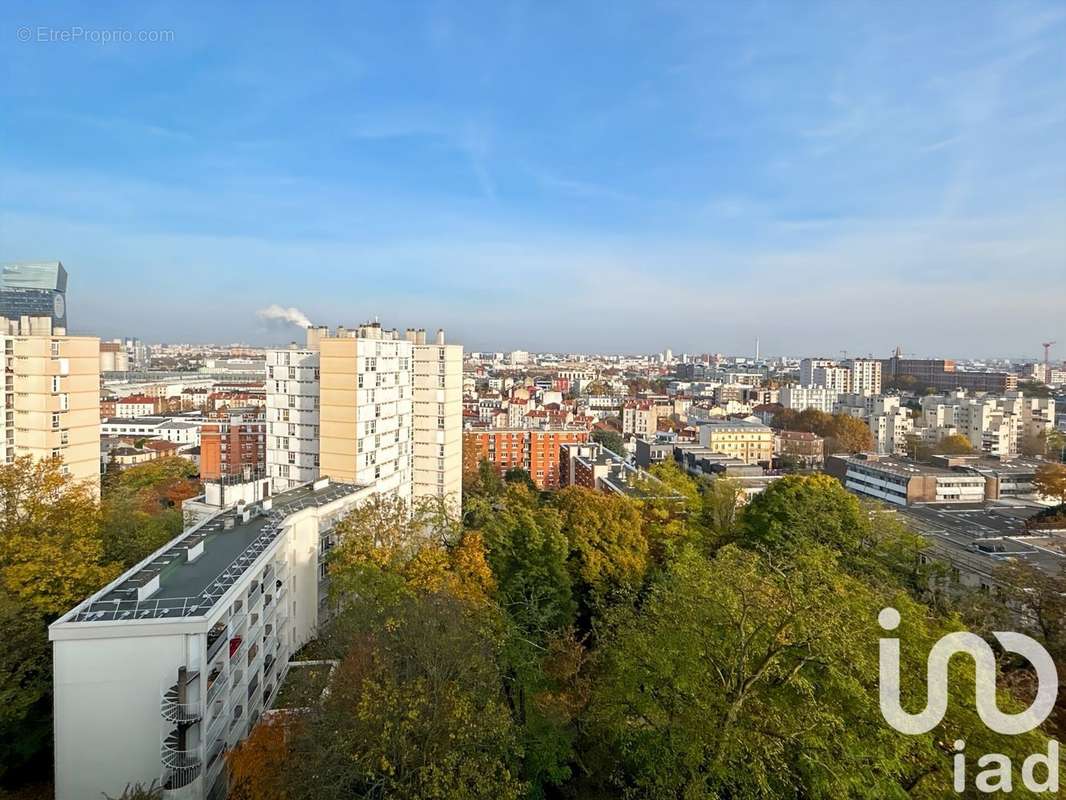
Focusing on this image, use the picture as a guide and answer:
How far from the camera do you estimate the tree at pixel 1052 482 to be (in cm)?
3069

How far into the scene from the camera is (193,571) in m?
11.1

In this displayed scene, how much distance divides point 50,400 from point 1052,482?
43.5 metres

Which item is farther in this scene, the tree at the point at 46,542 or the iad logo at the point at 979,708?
the tree at the point at 46,542

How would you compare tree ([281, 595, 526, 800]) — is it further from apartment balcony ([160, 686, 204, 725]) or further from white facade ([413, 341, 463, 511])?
white facade ([413, 341, 463, 511])

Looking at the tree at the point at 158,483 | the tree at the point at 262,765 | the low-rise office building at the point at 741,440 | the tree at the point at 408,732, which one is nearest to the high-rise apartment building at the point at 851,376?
the low-rise office building at the point at 741,440

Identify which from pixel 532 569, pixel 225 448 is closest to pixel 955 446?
pixel 532 569

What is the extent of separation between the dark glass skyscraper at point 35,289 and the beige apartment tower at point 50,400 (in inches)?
1711

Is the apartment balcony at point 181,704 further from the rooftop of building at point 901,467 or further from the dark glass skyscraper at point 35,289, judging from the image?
the dark glass skyscraper at point 35,289

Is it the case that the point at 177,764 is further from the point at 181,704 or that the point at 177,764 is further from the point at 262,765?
the point at 262,765

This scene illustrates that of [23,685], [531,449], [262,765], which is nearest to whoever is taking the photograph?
[262,765]

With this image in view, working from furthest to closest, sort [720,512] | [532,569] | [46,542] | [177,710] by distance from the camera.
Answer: [720,512] → [532,569] → [46,542] → [177,710]

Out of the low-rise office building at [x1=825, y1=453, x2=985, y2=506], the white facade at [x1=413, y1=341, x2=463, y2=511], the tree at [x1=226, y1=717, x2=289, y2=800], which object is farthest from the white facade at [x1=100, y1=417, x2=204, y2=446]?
the tree at [x1=226, y1=717, x2=289, y2=800]

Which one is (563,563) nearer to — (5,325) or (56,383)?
(56,383)

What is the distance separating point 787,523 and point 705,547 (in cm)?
264
